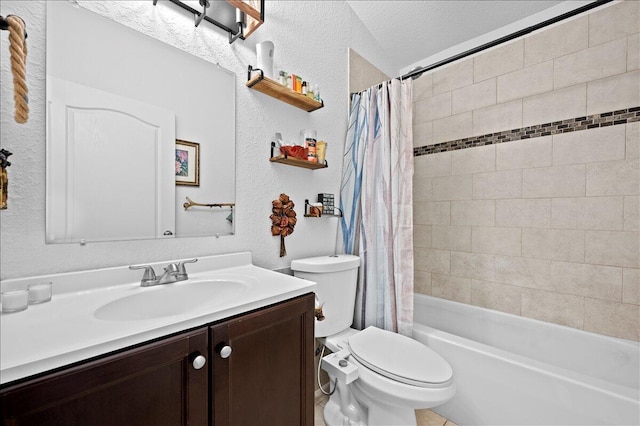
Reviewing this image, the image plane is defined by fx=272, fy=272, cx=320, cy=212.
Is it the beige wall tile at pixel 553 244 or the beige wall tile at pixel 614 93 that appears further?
the beige wall tile at pixel 553 244

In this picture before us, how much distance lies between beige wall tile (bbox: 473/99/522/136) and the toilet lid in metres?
1.57

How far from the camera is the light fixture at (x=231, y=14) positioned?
115cm

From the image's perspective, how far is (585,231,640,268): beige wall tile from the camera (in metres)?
1.49

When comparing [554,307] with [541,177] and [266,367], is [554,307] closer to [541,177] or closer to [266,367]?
[541,177]

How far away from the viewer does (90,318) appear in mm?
701

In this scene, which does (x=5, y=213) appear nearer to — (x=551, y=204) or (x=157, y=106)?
(x=157, y=106)

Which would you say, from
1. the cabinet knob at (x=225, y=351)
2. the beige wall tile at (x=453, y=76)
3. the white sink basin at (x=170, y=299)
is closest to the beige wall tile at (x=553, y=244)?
the beige wall tile at (x=453, y=76)

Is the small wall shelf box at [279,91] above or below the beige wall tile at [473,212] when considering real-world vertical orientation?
above

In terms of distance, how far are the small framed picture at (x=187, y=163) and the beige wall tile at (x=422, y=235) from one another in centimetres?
177

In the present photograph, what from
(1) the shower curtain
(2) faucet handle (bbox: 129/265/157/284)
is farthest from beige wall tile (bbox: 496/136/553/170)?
(2) faucet handle (bbox: 129/265/157/284)

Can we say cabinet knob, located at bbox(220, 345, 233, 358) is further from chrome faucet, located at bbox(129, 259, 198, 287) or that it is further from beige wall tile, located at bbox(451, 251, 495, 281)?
beige wall tile, located at bbox(451, 251, 495, 281)

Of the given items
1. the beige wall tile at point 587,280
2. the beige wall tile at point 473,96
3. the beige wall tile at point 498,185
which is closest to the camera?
the beige wall tile at point 587,280

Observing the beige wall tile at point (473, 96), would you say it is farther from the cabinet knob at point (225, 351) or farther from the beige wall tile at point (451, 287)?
the cabinet knob at point (225, 351)

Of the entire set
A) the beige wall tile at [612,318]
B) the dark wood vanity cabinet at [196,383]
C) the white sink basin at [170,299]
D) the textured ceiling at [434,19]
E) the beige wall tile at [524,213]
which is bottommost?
the beige wall tile at [612,318]
